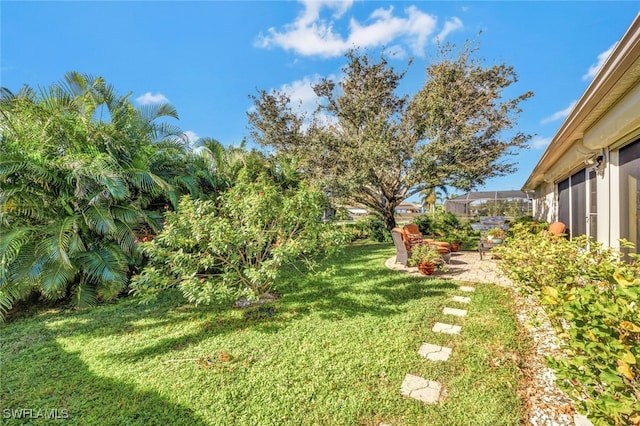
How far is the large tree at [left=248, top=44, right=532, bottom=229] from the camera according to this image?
1193 cm

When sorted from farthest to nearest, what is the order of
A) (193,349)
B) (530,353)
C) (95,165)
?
(95,165) < (193,349) < (530,353)

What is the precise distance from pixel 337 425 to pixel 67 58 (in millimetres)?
10070

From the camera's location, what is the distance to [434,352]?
3730mm

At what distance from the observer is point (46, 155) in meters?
5.98

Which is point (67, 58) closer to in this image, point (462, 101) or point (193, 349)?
point (193, 349)

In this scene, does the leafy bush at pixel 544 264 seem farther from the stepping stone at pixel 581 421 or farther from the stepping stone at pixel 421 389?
the stepping stone at pixel 421 389

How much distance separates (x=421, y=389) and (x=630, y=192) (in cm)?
511

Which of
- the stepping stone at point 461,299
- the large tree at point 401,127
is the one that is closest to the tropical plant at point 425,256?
the stepping stone at point 461,299

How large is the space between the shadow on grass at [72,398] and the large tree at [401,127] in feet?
34.6

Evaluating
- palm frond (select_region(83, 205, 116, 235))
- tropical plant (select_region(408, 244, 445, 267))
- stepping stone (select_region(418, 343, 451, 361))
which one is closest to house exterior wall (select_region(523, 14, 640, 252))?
stepping stone (select_region(418, 343, 451, 361))

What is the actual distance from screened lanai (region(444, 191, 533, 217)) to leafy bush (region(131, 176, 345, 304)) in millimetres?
23592

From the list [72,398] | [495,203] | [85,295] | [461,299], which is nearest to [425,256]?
[461,299]

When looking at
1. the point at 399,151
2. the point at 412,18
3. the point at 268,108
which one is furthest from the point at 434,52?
the point at 268,108

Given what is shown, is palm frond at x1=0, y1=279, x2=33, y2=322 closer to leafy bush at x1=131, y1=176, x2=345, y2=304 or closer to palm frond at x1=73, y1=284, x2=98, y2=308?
palm frond at x1=73, y1=284, x2=98, y2=308
